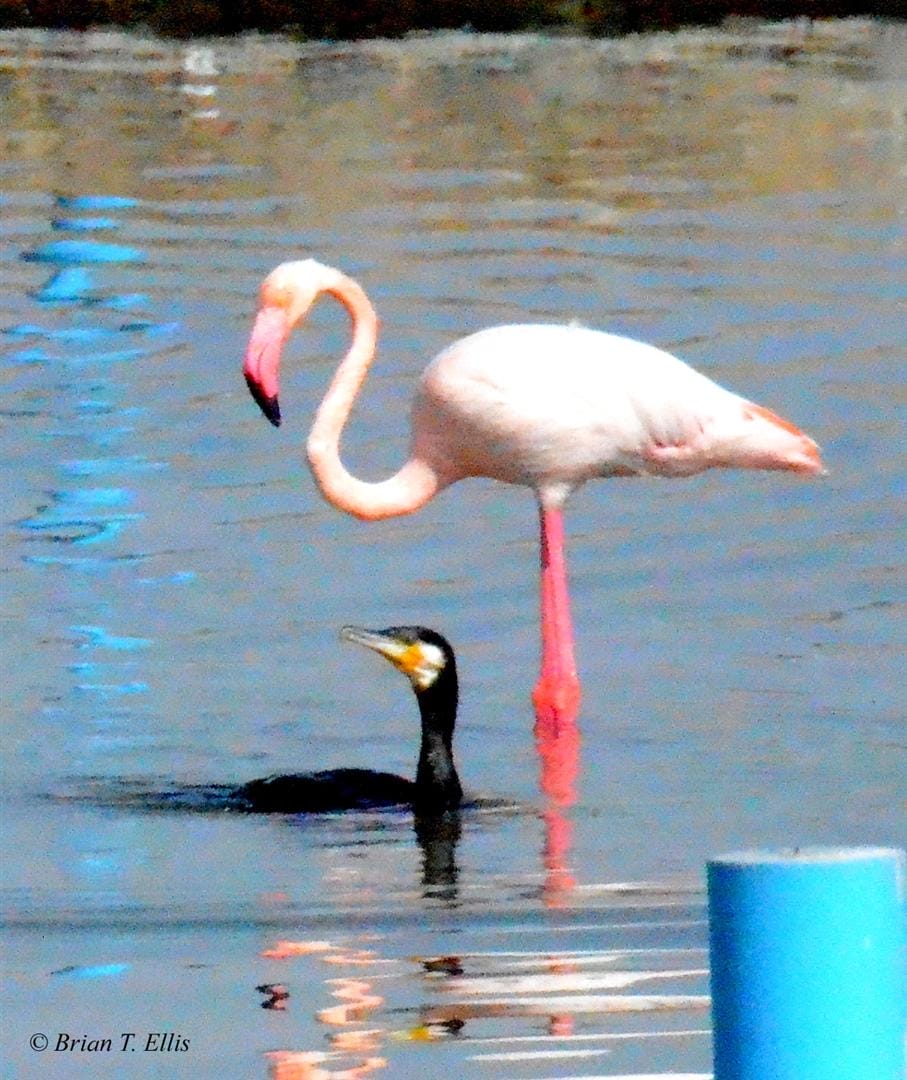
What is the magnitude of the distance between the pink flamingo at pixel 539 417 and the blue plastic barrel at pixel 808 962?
6459mm

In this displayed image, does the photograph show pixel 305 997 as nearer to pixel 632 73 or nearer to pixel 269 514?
pixel 269 514

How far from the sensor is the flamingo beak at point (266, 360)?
36.9ft

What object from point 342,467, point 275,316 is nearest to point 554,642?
point 342,467

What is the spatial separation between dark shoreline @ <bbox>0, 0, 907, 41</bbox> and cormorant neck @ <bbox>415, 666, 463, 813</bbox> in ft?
111

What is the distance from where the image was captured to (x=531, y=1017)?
6.65 m

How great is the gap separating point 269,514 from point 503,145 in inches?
608

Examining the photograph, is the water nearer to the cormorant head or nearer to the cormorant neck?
the cormorant neck

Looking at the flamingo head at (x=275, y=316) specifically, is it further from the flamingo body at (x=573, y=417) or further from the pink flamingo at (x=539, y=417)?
the flamingo body at (x=573, y=417)

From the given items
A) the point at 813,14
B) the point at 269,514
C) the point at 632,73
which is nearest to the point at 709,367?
the point at 269,514

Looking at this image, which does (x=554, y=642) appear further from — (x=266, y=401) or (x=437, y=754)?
(x=437, y=754)

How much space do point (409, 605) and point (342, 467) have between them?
113cm

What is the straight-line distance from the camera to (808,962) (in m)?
4.48

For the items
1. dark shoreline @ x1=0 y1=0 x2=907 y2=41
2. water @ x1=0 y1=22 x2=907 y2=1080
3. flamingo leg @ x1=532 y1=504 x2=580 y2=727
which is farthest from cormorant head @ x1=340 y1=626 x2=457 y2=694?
dark shoreline @ x1=0 y1=0 x2=907 y2=41

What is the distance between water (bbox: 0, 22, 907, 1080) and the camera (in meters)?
7.09
